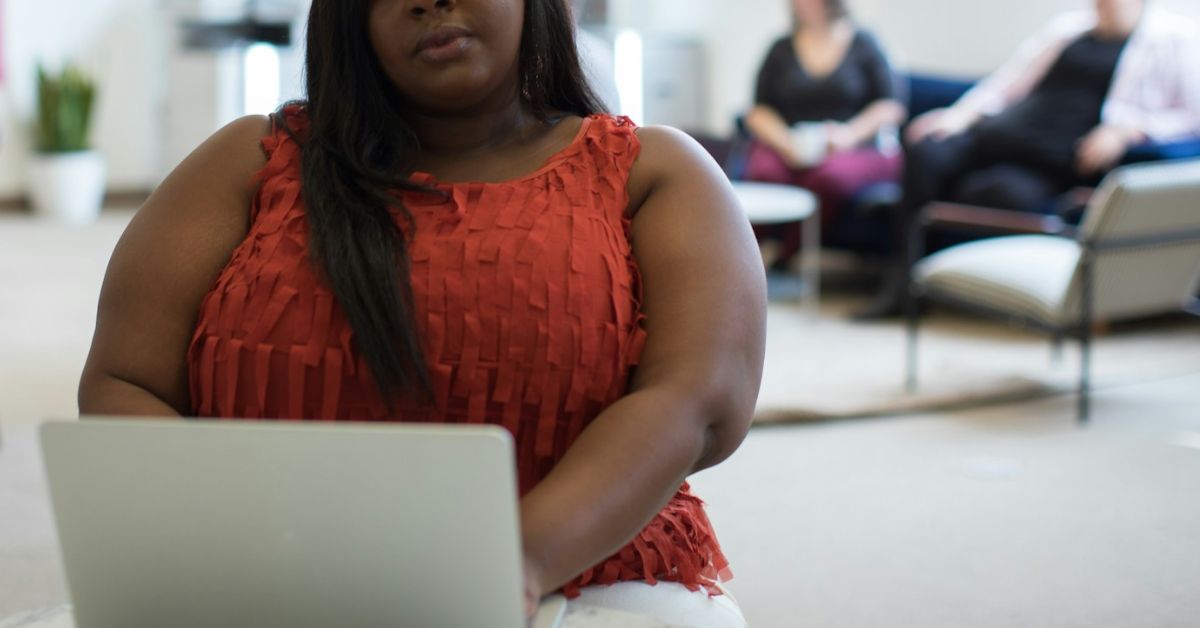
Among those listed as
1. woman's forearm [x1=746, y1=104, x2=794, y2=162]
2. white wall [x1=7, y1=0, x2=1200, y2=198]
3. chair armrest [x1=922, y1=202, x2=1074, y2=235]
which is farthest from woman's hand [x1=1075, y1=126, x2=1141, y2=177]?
white wall [x1=7, y1=0, x2=1200, y2=198]

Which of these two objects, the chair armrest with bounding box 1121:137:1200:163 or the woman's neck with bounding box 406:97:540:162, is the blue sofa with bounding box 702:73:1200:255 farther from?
the woman's neck with bounding box 406:97:540:162

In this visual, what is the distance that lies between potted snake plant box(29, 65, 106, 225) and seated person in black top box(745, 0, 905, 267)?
12.9 ft

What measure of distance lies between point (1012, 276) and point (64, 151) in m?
5.76

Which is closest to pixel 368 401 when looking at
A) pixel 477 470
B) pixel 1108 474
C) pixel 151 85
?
pixel 477 470

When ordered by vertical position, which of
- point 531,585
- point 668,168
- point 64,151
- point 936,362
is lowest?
point 936,362

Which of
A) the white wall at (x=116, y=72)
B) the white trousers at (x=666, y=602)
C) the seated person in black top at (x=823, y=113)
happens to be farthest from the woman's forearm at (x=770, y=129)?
the white trousers at (x=666, y=602)

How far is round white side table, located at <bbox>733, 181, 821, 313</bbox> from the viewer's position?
490 centimetres

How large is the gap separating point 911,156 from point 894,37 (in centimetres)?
188

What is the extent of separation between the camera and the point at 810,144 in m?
5.56

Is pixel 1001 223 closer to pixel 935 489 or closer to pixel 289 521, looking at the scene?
pixel 935 489

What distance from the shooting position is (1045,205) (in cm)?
511

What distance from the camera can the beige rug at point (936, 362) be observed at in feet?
13.1

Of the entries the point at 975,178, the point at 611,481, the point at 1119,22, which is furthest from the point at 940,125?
the point at 611,481

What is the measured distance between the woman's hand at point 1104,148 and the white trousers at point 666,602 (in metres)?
4.17
